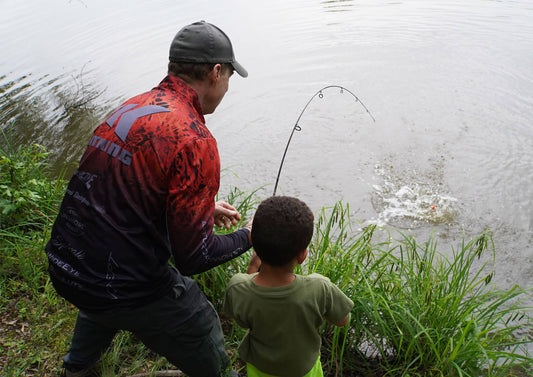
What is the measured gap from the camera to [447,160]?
208 inches

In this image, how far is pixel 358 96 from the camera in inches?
279

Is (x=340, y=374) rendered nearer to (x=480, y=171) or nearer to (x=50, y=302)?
(x=50, y=302)

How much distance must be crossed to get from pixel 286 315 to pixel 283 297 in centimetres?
7

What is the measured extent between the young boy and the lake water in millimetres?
2707


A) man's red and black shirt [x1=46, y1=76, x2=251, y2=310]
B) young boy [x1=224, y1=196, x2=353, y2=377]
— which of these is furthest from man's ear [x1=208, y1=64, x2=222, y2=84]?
young boy [x1=224, y1=196, x2=353, y2=377]

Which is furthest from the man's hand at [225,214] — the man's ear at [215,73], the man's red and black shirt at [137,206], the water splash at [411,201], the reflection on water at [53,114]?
the reflection on water at [53,114]

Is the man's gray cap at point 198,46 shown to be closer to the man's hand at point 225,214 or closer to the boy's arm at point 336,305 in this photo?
the man's hand at point 225,214

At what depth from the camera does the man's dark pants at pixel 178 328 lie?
1.73 meters

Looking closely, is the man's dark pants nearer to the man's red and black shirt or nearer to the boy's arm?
the man's red and black shirt

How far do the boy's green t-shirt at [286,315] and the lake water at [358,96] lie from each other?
8.78ft

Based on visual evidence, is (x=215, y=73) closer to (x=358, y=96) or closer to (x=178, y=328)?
(x=178, y=328)

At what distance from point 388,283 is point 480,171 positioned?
304cm

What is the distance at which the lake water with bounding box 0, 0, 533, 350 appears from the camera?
4676mm

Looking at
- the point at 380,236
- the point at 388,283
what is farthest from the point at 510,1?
the point at 388,283
